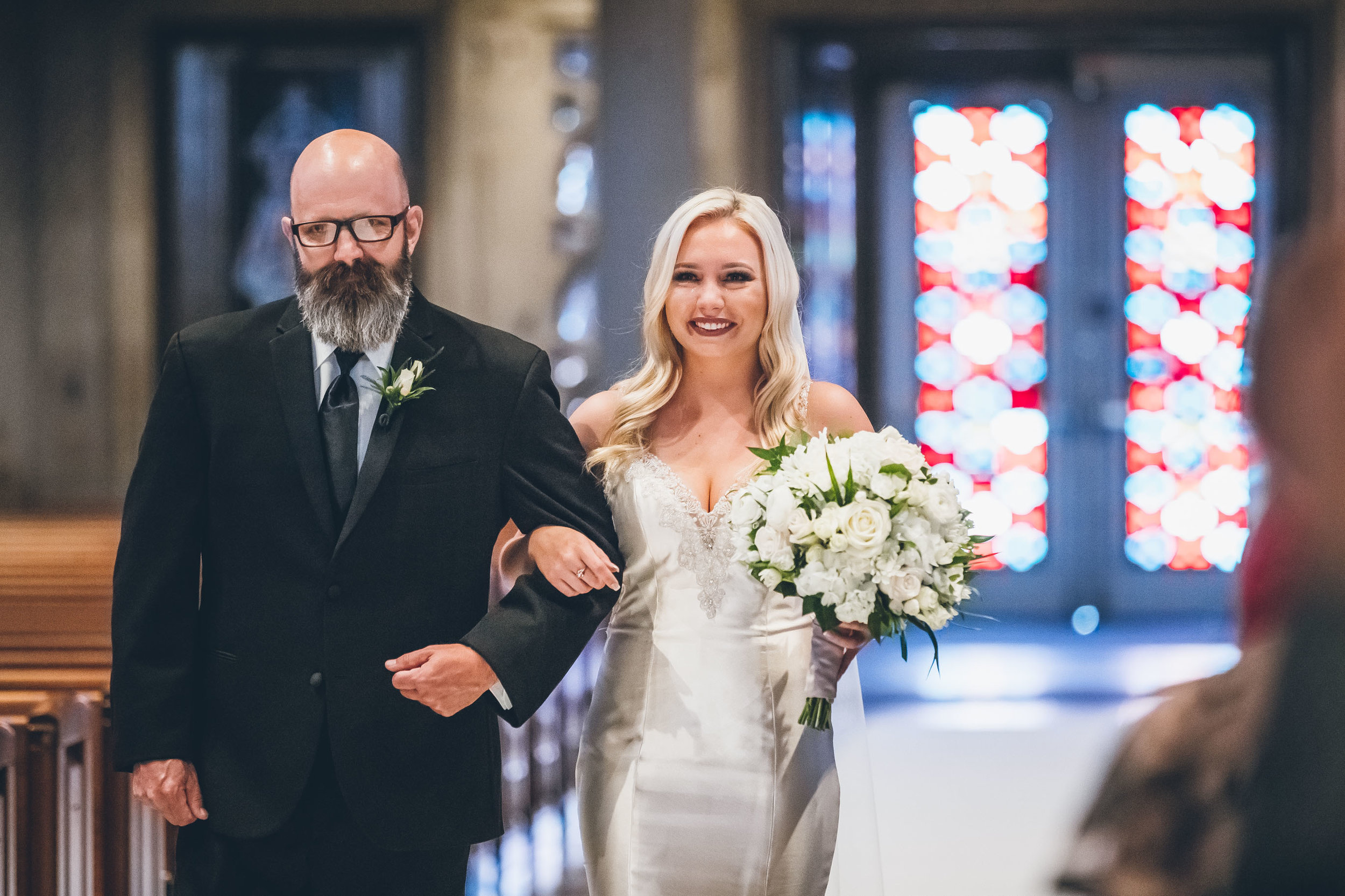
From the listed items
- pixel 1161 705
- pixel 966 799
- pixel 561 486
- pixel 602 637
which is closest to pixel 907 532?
pixel 561 486

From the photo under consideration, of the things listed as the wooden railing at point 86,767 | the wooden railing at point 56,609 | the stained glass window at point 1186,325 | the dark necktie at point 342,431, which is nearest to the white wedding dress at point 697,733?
the wooden railing at point 86,767

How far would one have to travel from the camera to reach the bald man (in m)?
1.91

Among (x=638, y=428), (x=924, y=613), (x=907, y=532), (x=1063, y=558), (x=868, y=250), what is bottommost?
(x=1063, y=558)

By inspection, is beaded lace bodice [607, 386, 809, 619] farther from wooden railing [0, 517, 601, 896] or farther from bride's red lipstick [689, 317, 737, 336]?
wooden railing [0, 517, 601, 896]

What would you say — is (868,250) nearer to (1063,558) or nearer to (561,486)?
(1063,558)

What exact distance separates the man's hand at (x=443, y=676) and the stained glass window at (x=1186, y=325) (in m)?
6.83

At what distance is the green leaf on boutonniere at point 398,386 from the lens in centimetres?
194

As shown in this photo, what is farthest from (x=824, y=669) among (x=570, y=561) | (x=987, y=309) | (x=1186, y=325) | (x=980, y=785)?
(x=1186, y=325)

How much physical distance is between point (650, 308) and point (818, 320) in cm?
476

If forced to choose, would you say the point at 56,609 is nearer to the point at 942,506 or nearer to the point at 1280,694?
the point at 942,506

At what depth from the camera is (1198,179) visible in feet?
25.2

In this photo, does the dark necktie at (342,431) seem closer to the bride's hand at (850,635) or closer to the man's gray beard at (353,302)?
the man's gray beard at (353,302)

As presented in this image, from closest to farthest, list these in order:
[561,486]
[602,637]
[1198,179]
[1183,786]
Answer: [1183,786] < [561,486] < [602,637] < [1198,179]

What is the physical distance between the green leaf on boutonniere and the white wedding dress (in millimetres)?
646
